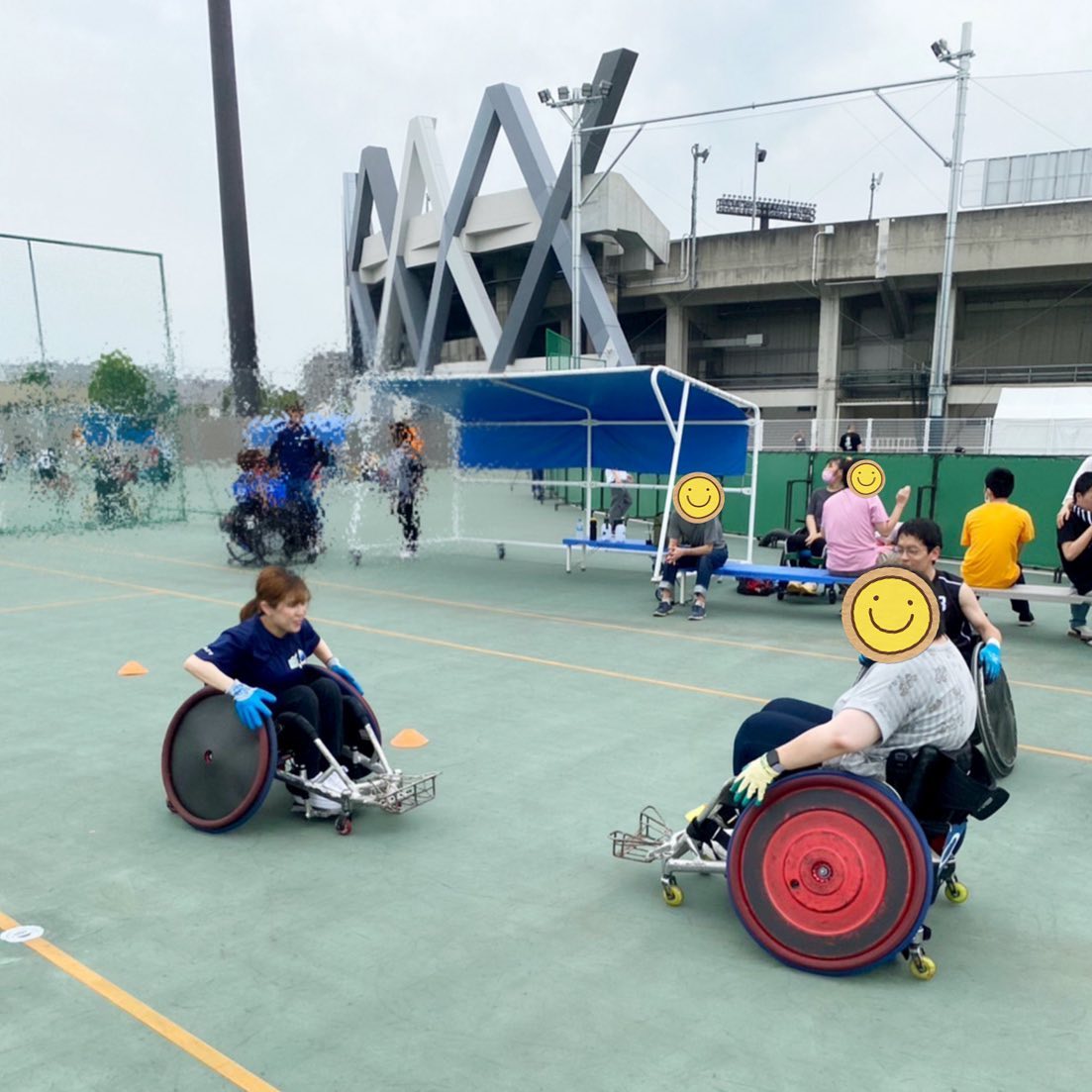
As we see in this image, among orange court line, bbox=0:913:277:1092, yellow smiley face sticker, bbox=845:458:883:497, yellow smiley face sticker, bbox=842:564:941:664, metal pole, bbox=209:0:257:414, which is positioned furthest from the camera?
metal pole, bbox=209:0:257:414

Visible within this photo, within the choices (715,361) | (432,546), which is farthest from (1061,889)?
(715,361)

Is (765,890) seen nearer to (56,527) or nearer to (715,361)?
(56,527)

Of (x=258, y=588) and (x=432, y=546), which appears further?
(x=432, y=546)

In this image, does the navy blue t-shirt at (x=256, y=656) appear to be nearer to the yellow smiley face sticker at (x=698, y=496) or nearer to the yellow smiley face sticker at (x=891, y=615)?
the yellow smiley face sticker at (x=891, y=615)

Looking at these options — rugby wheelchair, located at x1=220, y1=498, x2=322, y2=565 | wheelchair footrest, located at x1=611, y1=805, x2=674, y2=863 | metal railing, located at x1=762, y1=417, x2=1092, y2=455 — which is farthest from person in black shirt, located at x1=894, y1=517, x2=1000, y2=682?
metal railing, located at x1=762, y1=417, x2=1092, y2=455

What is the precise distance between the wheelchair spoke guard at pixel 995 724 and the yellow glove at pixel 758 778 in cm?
95

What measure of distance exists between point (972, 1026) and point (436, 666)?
16.9 ft

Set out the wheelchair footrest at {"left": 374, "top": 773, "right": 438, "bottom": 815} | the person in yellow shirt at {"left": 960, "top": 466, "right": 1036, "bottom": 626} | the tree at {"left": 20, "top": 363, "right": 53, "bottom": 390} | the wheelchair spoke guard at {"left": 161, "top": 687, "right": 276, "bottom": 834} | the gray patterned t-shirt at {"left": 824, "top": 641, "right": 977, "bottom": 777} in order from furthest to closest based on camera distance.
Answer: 1. the tree at {"left": 20, "top": 363, "right": 53, "bottom": 390}
2. the person in yellow shirt at {"left": 960, "top": 466, "right": 1036, "bottom": 626}
3. the wheelchair footrest at {"left": 374, "top": 773, "right": 438, "bottom": 815}
4. the wheelchair spoke guard at {"left": 161, "top": 687, "right": 276, "bottom": 834}
5. the gray patterned t-shirt at {"left": 824, "top": 641, "right": 977, "bottom": 777}

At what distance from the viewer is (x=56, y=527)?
16.3 metres

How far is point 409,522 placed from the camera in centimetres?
1373

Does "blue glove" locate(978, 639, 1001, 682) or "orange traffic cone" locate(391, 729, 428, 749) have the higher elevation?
"blue glove" locate(978, 639, 1001, 682)

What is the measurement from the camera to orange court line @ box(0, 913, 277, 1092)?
266 centimetres

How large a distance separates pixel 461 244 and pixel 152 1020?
4097 cm

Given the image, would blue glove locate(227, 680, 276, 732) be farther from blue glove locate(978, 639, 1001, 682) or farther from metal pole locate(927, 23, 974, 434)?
metal pole locate(927, 23, 974, 434)
